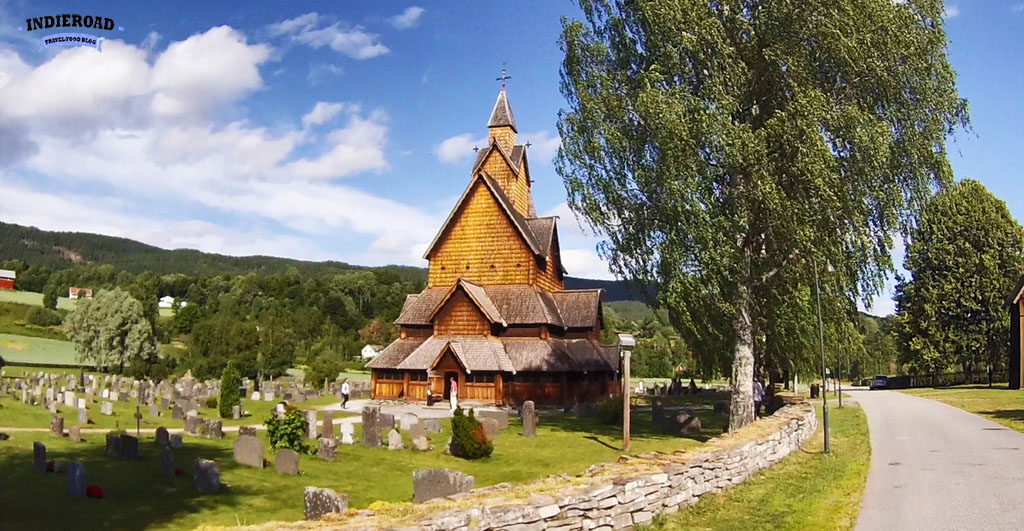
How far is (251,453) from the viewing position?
18156mm

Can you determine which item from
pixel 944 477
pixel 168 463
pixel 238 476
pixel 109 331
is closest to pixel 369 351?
pixel 109 331

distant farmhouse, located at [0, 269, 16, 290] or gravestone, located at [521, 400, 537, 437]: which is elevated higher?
distant farmhouse, located at [0, 269, 16, 290]

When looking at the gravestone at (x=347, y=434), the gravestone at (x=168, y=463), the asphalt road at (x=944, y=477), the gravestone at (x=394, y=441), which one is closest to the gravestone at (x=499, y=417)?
the gravestone at (x=394, y=441)

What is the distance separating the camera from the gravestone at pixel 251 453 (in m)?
18.1

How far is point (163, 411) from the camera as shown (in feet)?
112

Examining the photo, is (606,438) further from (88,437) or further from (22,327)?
(22,327)

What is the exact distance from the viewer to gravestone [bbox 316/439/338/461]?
1988cm

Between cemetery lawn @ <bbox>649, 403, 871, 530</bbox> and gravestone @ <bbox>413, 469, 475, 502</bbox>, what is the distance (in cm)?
367

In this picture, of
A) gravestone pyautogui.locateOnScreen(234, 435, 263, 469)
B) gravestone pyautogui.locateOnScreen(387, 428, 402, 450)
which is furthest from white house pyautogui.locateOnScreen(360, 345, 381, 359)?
gravestone pyautogui.locateOnScreen(234, 435, 263, 469)

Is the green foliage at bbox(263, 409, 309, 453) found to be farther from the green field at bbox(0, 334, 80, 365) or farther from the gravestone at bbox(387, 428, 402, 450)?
the green field at bbox(0, 334, 80, 365)

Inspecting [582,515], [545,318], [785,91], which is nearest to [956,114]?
[785,91]

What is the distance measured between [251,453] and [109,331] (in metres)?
51.3

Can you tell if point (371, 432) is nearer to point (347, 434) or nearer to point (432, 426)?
point (347, 434)

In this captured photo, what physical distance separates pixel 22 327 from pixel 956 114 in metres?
109
